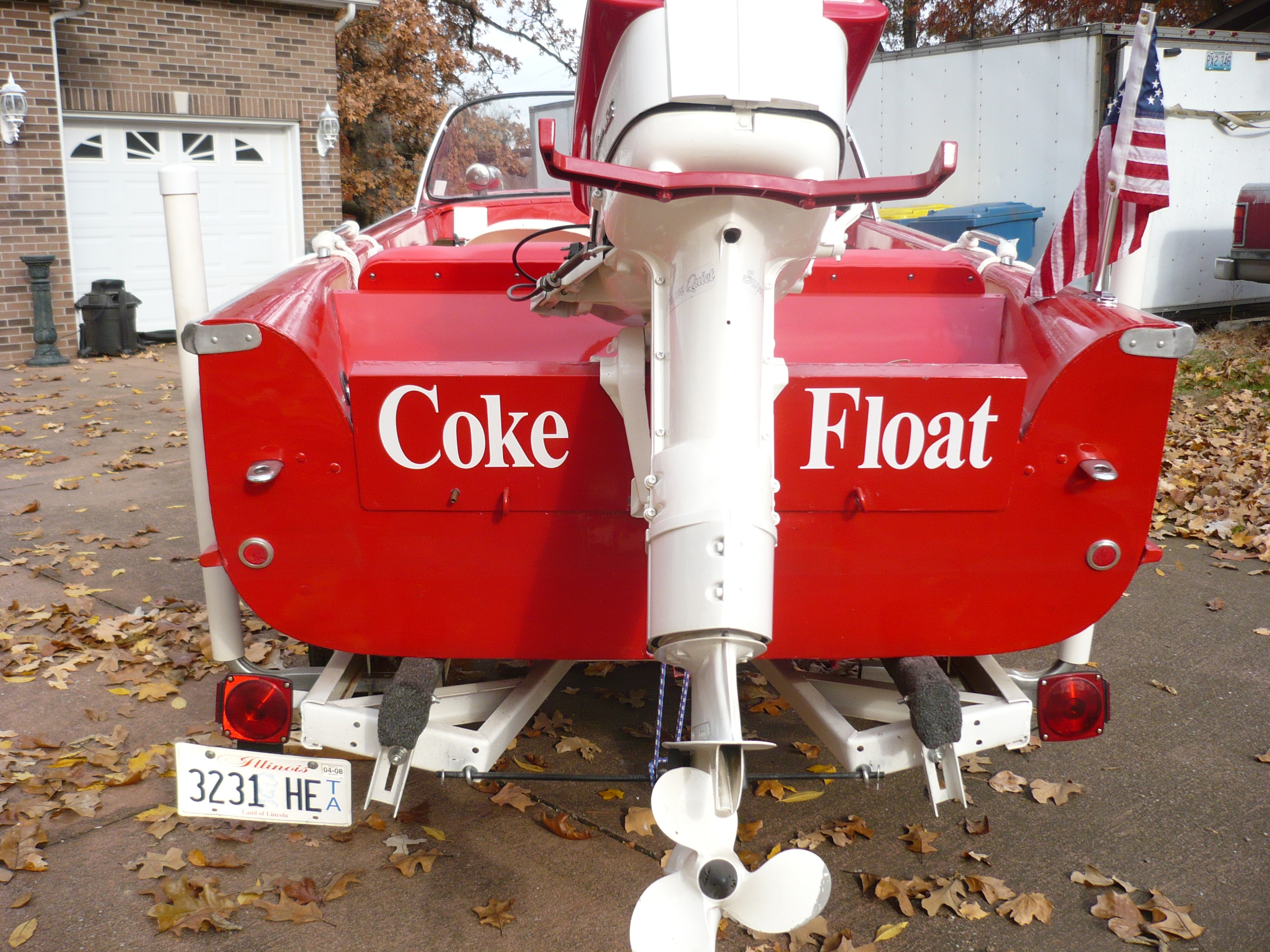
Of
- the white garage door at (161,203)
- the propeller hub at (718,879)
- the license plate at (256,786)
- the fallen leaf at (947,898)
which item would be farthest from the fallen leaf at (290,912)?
the white garage door at (161,203)

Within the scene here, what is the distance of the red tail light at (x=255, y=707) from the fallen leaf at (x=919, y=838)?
1701 millimetres

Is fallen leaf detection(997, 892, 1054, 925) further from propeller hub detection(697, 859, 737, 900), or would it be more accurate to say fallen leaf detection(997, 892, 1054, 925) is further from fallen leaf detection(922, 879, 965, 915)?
propeller hub detection(697, 859, 737, 900)

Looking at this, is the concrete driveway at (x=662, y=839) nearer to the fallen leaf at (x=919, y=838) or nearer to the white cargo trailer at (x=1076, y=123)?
the fallen leaf at (x=919, y=838)

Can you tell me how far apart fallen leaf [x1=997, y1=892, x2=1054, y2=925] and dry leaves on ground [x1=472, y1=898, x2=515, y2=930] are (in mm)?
1229

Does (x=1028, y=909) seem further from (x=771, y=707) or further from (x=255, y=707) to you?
(x=255, y=707)

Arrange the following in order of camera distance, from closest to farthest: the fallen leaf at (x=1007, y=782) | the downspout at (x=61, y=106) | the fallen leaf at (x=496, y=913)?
the fallen leaf at (x=496, y=913) < the fallen leaf at (x=1007, y=782) < the downspout at (x=61, y=106)

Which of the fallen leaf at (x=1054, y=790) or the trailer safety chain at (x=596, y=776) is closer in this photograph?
the trailer safety chain at (x=596, y=776)

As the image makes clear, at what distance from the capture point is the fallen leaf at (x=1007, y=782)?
10.6 feet

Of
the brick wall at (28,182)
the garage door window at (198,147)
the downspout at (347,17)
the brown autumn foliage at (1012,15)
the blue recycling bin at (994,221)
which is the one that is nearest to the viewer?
the blue recycling bin at (994,221)

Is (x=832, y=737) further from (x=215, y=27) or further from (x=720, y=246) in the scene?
(x=215, y=27)

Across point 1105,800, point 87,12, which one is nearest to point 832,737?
point 1105,800

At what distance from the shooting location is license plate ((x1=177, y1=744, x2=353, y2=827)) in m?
2.38

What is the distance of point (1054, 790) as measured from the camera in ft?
10.5

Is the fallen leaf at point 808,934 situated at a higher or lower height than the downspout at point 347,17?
lower
